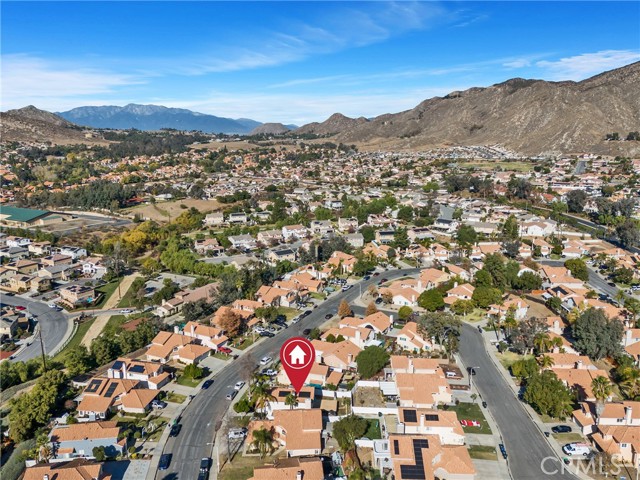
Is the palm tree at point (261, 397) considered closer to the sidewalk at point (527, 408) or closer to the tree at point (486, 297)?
the sidewalk at point (527, 408)

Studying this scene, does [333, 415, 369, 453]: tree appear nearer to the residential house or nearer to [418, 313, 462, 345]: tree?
the residential house

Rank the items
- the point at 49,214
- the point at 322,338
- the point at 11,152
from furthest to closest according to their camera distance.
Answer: the point at 11,152 → the point at 49,214 → the point at 322,338

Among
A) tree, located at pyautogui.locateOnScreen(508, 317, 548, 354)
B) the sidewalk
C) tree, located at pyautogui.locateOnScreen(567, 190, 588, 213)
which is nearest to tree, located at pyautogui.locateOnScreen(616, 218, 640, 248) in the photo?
tree, located at pyautogui.locateOnScreen(567, 190, 588, 213)

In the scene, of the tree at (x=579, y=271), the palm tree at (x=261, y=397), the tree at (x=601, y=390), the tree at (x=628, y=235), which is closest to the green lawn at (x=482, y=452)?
the tree at (x=601, y=390)

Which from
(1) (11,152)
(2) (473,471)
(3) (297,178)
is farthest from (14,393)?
(1) (11,152)

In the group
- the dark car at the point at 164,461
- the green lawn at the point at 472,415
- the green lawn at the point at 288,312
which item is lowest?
the green lawn at the point at 288,312

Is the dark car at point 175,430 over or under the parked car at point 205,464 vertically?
under

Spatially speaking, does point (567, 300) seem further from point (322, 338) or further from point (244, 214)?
point (244, 214)

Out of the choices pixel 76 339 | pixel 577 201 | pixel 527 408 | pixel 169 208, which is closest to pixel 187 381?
pixel 76 339
